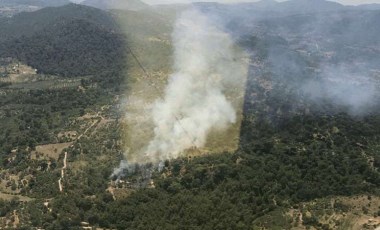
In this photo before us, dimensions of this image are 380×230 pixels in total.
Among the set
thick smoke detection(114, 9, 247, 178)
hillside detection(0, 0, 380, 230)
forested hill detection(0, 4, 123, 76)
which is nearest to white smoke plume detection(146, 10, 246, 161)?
thick smoke detection(114, 9, 247, 178)

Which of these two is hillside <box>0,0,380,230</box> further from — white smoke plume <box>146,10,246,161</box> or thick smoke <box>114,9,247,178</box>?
white smoke plume <box>146,10,246,161</box>

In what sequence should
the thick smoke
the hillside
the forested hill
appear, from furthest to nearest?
the forested hill < the thick smoke < the hillside

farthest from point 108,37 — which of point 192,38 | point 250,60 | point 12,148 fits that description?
point 12,148

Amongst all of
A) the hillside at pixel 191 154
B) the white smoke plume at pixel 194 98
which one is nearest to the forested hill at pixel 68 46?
the hillside at pixel 191 154

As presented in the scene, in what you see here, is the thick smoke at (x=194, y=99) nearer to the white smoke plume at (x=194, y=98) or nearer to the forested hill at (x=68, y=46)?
the white smoke plume at (x=194, y=98)

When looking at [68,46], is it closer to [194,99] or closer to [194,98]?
[194,98]

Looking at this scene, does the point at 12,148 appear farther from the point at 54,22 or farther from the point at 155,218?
the point at 54,22
